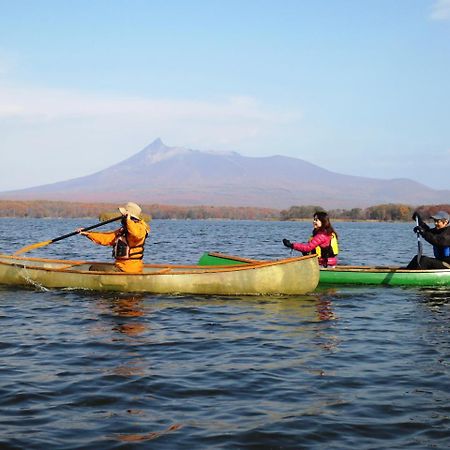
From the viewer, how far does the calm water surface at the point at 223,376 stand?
5.85 meters

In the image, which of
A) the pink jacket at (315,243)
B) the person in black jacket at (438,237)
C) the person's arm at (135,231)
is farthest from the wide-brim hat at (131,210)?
the person in black jacket at (438,237)

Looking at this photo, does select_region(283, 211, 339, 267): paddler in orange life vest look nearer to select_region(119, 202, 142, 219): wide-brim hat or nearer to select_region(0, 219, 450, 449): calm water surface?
select_region(0, 219, 450, 449): calm water surface

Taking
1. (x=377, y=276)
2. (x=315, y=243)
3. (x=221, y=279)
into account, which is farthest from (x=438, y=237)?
(x=221, y=279)

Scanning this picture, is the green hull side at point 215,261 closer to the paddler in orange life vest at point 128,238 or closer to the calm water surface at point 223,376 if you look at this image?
the paddler in orange life vest at point 128,238

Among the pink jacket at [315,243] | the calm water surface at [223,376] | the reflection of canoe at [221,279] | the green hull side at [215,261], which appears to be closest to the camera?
the calm water surface at [223,376]

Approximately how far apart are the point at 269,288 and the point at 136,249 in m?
2.99

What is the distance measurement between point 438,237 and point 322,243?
2.77m

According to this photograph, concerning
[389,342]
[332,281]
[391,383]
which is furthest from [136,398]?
[332,281]

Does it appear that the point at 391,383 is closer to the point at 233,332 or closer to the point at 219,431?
the point at 219,431

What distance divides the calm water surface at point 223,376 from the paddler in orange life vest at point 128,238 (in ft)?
4.30

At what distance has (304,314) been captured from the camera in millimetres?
11891

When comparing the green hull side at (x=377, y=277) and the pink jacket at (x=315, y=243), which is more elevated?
the pink jacket at (x=315, y=243)

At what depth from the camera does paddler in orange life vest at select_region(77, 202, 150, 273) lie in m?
13.2

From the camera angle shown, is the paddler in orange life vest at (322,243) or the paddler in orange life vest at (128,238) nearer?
the paddler in orange life vest at (128,238)
